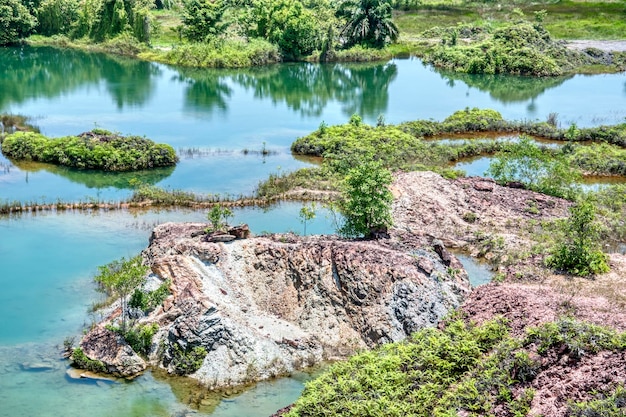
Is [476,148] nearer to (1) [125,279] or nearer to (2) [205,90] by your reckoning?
(1) [125,279]

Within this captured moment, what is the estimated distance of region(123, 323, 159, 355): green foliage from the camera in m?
19.9

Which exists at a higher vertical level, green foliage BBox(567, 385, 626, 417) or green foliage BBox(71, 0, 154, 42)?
green foliage BBox(71, 0, 154, 42)

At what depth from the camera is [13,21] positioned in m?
80.7

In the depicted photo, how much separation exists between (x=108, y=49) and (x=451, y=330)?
231 ft

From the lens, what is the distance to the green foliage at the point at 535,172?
1289 inches

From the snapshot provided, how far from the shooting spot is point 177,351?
19.5 m

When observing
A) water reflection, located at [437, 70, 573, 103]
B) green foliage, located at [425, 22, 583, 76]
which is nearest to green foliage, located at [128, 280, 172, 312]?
water reflection, located at [437, 70, 573, 103]

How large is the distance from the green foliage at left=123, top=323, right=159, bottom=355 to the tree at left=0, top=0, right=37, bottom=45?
70380mm

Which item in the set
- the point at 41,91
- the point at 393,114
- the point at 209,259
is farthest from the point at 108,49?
the point at 209,259

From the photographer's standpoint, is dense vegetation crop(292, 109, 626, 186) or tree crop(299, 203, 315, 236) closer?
tree crop(299, 203, 315, 236)

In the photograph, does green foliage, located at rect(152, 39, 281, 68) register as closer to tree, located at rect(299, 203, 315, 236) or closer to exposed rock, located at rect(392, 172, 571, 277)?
exposed rock, located at rect(392, 172, 571, 277)

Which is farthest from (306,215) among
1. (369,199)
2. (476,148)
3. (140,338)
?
(476,148)

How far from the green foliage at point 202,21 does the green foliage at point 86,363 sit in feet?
195

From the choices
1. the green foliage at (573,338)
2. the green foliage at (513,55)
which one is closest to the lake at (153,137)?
the green foliage at (513,55)
